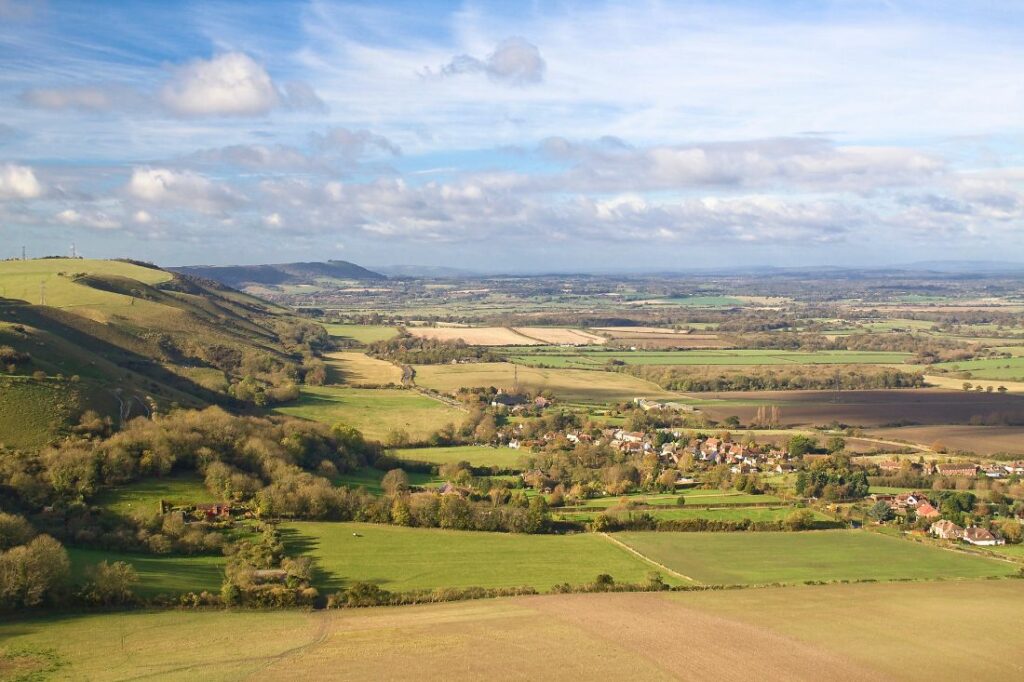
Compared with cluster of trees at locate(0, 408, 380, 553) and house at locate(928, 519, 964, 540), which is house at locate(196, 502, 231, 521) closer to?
cluster of trees at locate(0, 408, 380, 553)

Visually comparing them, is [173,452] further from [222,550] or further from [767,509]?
[767,509]

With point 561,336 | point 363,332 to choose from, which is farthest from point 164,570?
point 363,332

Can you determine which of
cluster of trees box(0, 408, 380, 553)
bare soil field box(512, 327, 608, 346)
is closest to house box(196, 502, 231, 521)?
cluster of trees box(0, 408, 380, 553)

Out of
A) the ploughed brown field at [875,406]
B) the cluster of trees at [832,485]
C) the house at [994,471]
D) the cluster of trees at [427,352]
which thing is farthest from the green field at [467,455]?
the cluster of trees at [427,352]

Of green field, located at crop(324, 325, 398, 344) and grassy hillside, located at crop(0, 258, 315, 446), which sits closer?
grassy hillside, located at crop(0, 258, 315, 446)

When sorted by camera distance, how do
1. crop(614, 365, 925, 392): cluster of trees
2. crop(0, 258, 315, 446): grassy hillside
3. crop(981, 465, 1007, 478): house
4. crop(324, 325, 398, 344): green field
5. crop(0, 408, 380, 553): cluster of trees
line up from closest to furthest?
crop(0, 408, 380, 553): cluster of trees < crop(0, 258, 315, 446): grassy hillside < crop(981, 465, 1007, 478): house < crop(614, 365, 925, 392): cluster of trees < crop(324, 325, 398, 344): green field

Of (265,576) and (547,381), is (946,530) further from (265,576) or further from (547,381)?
(547,381)
